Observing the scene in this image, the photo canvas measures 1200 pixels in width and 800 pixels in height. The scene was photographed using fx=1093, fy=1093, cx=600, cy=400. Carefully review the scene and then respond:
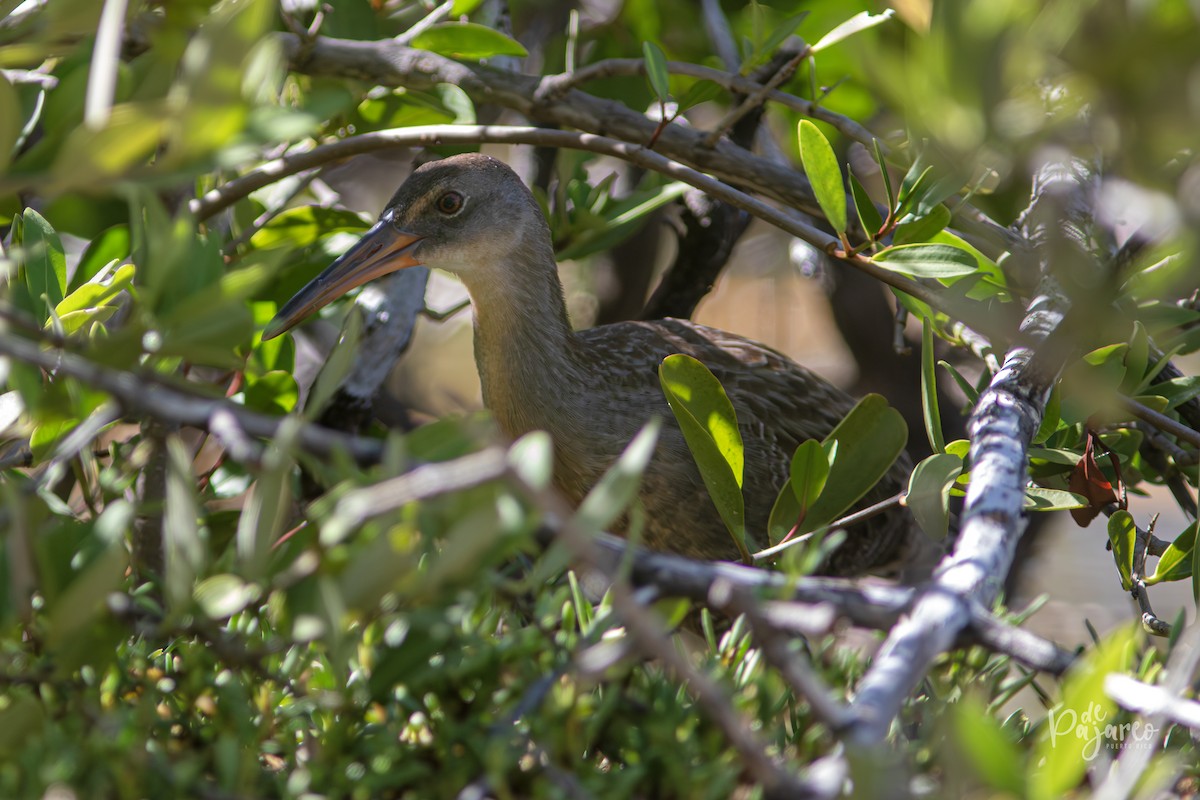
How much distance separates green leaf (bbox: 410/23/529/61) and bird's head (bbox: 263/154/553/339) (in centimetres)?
50

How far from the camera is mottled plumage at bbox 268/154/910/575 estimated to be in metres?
2.39

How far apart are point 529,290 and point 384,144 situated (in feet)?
2.14

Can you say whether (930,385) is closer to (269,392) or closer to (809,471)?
(809,471)

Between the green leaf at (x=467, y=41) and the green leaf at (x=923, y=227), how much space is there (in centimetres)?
76

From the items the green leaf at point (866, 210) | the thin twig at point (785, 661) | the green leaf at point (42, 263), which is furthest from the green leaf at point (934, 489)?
the green leaf at point (42, 263)

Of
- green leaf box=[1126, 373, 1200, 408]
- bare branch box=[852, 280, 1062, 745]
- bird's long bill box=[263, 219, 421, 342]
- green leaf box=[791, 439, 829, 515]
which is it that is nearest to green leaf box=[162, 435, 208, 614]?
bare branch box=[852, 280, 1062, 745]

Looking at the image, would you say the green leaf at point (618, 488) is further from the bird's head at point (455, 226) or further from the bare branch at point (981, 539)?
the bird's head at point (455, 226)

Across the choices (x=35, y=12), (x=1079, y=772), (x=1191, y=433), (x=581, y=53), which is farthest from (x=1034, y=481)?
(x=581, y=53)

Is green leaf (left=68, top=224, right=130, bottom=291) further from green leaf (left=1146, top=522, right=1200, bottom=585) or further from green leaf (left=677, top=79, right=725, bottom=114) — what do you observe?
green leaf (left=1146, top=522, right=1200, bottom=585)

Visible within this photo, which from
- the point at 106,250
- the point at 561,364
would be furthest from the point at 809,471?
the point at 106,250

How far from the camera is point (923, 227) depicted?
161cm

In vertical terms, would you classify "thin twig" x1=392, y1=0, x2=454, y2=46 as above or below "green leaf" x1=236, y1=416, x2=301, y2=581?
below

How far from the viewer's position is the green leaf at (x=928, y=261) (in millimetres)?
1564

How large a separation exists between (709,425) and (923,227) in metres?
0.45
